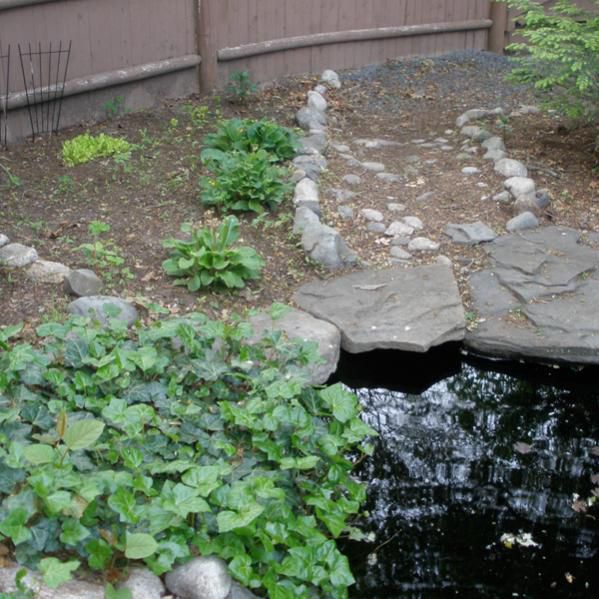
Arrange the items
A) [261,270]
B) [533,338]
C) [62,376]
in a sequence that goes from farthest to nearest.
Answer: [261,270] → [533,338] → [62,376]

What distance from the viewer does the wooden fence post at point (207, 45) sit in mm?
7894

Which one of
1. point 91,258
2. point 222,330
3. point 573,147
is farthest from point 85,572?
point 573,147

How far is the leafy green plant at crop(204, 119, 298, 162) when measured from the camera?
21.7 feet

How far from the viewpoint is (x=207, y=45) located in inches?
315

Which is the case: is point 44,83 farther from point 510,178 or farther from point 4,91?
point 510,178

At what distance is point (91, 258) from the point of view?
5.34m

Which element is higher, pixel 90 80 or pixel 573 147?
pixel 90 80

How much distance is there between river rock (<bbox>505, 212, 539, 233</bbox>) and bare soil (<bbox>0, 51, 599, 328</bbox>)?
89 millimetres

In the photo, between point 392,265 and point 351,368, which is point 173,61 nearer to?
point 392,265

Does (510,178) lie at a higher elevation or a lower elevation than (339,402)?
higher

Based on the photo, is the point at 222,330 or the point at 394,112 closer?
the point at 222,330

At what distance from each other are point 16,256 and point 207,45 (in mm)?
3452

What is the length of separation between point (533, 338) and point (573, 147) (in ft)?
8.40

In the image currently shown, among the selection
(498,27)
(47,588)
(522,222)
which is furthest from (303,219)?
(498,27)
